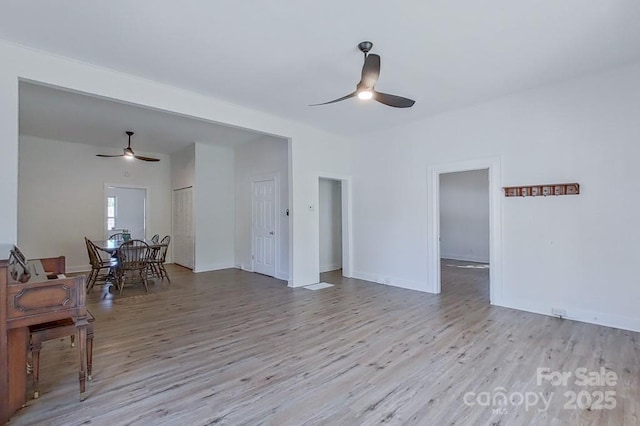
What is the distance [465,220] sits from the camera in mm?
8852

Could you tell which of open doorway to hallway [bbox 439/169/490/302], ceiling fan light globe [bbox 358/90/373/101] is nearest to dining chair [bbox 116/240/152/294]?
ceiling fan light globe [bbox 358/90/373/101]

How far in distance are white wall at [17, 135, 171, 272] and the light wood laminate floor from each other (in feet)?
12.0

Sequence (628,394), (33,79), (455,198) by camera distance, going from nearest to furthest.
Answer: (628,394)
(33,79)
(455,198)

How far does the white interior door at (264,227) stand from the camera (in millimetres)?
6719

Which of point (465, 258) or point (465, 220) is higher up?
point (465, 220)

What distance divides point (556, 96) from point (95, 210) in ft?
30.4

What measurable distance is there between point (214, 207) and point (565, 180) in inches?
266

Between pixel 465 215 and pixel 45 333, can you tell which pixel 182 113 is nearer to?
pixel 45 333

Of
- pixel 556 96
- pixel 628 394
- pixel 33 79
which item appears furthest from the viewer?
pixel 556 96

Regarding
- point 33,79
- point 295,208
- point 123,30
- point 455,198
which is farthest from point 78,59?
point 455,198

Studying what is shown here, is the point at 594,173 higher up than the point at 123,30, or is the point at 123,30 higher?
the point at 123,30

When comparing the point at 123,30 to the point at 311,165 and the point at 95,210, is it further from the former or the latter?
the point at 95,210

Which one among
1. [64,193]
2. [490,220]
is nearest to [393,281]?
[490,220]

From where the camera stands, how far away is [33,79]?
3164mm
